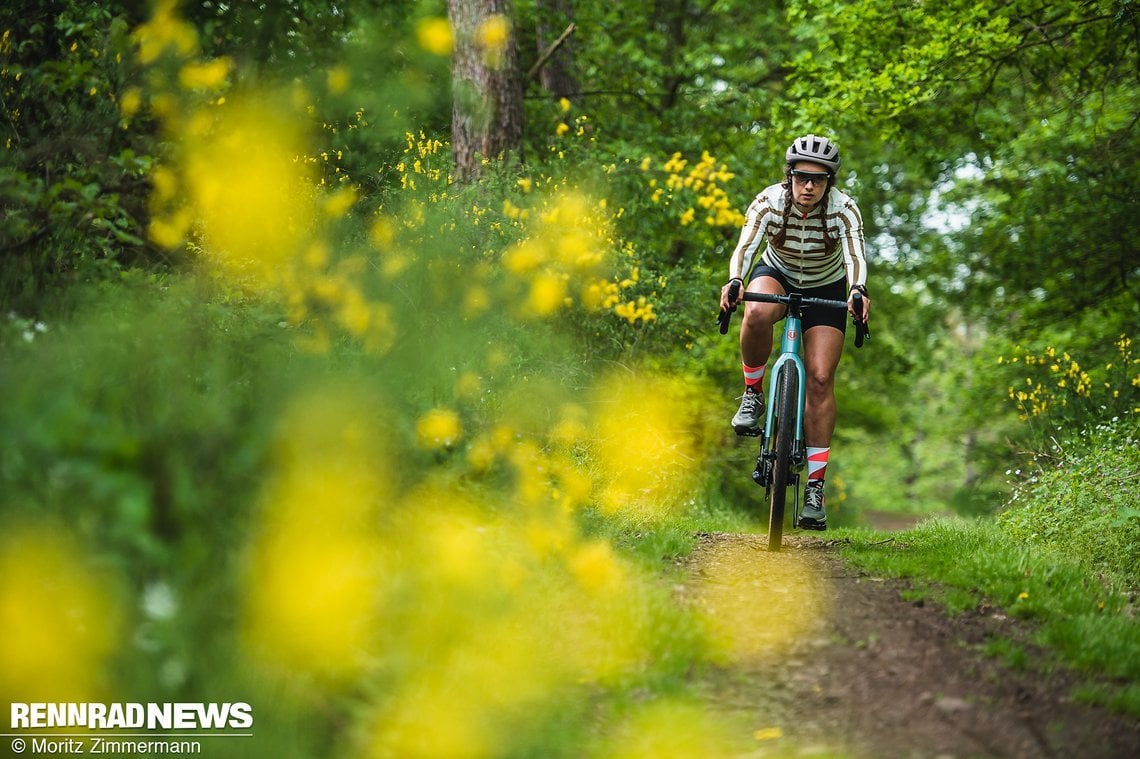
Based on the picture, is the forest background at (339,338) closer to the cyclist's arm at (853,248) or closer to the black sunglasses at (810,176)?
the black sunglasses at (810,176)

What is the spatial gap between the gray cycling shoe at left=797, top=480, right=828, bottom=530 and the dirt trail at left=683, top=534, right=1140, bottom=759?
0.88m

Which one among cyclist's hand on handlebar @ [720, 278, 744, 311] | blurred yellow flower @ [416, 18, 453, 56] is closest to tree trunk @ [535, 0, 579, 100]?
cyclist's hand on handlebar @ [720, 278, 744, 311]

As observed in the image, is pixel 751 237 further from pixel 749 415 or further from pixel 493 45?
pixel 493 45

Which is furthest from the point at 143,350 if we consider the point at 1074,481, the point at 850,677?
the point at 1074,481

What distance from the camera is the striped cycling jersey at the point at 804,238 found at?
591cm

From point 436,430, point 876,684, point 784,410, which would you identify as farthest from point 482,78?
point 876,684

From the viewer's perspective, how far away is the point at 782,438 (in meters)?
5.71

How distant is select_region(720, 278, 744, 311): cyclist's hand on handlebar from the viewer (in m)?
5.75

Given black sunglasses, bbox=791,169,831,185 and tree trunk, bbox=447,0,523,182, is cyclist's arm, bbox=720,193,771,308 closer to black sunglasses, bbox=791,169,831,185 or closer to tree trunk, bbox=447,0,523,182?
black sunglasses, bbox=791,169,831,185

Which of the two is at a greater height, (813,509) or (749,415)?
(749,415)

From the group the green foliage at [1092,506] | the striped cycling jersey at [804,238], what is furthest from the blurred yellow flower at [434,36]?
the green foliage at [1092,506]

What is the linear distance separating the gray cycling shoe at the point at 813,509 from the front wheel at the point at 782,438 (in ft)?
0.86

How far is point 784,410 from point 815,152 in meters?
1.45

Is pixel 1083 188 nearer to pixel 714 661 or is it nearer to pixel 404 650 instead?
pixel 714 661
